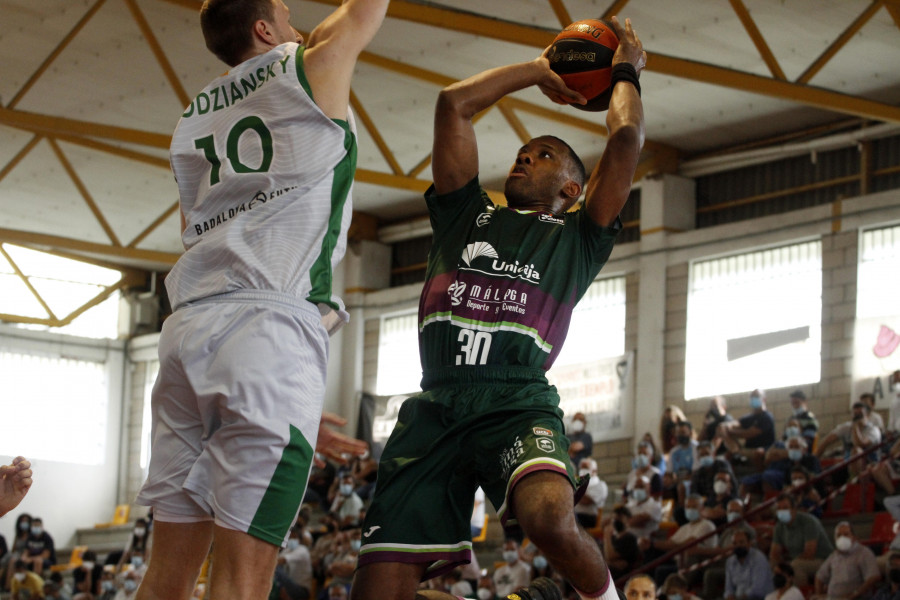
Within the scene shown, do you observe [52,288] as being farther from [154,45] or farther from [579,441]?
[579,441]

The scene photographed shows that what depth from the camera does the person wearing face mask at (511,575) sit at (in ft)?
49.0

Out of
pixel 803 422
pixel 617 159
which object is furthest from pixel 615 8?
pixel 617 159

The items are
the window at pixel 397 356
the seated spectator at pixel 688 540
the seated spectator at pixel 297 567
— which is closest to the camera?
the seated spectator at pixel 688 540

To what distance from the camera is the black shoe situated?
4.75 meters

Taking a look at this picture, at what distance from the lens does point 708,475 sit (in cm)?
1469

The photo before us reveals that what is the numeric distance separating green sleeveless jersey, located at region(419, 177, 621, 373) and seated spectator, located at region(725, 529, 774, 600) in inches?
330

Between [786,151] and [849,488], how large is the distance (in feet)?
20.3

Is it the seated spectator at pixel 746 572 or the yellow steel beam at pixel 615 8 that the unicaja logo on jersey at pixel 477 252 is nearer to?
the seated spectator at pixel 746 572

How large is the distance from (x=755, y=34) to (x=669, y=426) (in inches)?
236

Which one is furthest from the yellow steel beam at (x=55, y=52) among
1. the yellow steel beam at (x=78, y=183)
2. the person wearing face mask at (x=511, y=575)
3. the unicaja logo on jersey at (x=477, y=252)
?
the unicaja logo on jersey at (x=477, y=252)

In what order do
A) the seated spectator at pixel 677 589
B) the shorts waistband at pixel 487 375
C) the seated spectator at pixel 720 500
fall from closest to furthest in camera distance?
the shorts waistband at pixel 487 375 < the seated spectator at pixel 677 589 < the seated spectator at pixel 720 500

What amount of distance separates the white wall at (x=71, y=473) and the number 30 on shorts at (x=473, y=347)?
74.2 ft

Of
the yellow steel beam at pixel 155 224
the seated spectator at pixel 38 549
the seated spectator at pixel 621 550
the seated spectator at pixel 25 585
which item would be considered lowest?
the seated spectator at pixel 25 585

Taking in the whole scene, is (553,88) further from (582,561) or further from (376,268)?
(376,268)
